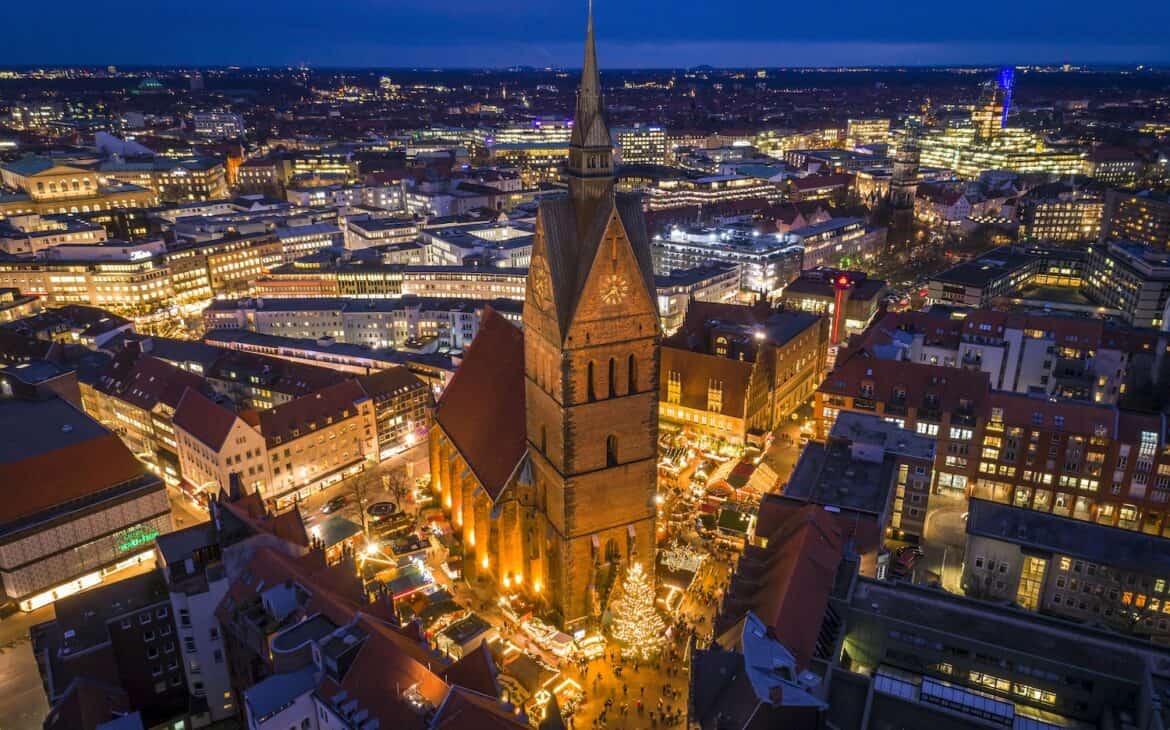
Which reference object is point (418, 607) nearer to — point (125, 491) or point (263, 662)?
point (263, 662)

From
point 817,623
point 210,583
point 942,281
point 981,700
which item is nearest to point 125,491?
point 210,583

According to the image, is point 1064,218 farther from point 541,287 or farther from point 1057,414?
point 541,287

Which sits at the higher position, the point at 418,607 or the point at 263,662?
the point at 263,662

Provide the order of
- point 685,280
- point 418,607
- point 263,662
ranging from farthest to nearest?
point 685,280 < point 418,607 < point 263,662

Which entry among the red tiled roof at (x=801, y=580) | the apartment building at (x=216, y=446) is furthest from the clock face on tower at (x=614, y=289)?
the apartment building at (x=216, y=446)

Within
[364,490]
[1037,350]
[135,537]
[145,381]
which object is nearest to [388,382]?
[364,490]

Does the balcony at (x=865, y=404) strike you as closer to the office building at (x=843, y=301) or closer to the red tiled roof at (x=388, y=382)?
the office building at (x=843, y=301)

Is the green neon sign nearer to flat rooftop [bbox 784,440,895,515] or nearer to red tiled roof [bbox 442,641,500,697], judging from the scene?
red tiled roof [bbox 442,641,500,697]
